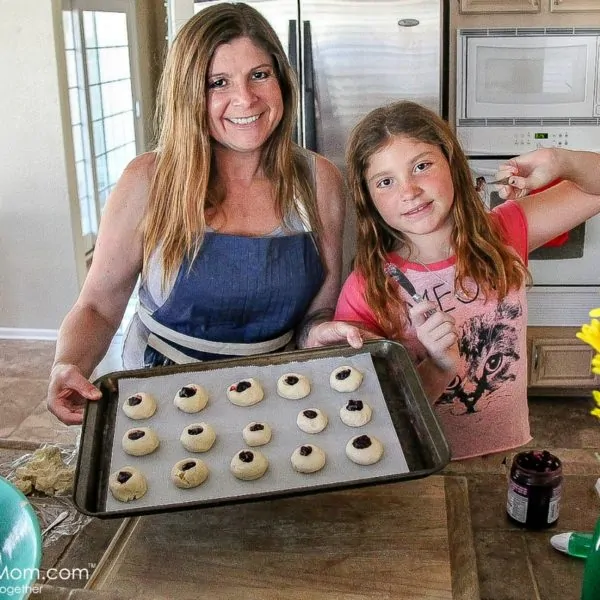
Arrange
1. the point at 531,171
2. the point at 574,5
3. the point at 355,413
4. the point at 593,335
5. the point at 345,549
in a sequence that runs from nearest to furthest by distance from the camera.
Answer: the point at 593,335 < the point at 345,549 < the point at 355,413 < the point at 531,171 < the point at 574,5

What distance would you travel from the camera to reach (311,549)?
3.04 ft

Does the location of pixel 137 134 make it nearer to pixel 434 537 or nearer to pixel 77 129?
pixel 77 129

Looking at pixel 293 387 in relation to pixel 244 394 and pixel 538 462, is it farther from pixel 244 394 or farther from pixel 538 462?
pixel 538 462

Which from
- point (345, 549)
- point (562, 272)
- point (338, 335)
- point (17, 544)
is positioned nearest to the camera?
point (17, 544)

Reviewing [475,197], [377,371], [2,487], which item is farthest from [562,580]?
[475,197]

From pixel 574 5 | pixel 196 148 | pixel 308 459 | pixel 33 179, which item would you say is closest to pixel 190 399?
pixel 308 459

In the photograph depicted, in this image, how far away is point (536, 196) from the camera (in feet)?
4.88

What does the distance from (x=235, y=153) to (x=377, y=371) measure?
0.51m

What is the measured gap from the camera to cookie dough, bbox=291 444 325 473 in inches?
41.9

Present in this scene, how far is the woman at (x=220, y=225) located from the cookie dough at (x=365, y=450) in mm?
280

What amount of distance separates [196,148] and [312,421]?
55 cm

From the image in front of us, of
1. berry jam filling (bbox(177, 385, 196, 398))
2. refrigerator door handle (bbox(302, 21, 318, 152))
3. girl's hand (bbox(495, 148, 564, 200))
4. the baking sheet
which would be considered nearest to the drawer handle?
refrigerator door handle (bbox(302, 21, 318, 152))

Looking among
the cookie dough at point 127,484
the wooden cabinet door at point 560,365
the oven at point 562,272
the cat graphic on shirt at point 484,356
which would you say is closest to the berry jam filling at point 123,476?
the cookie dough at point 127,484

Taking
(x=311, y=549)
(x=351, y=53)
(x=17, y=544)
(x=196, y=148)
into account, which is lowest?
(x=311, y=549)
